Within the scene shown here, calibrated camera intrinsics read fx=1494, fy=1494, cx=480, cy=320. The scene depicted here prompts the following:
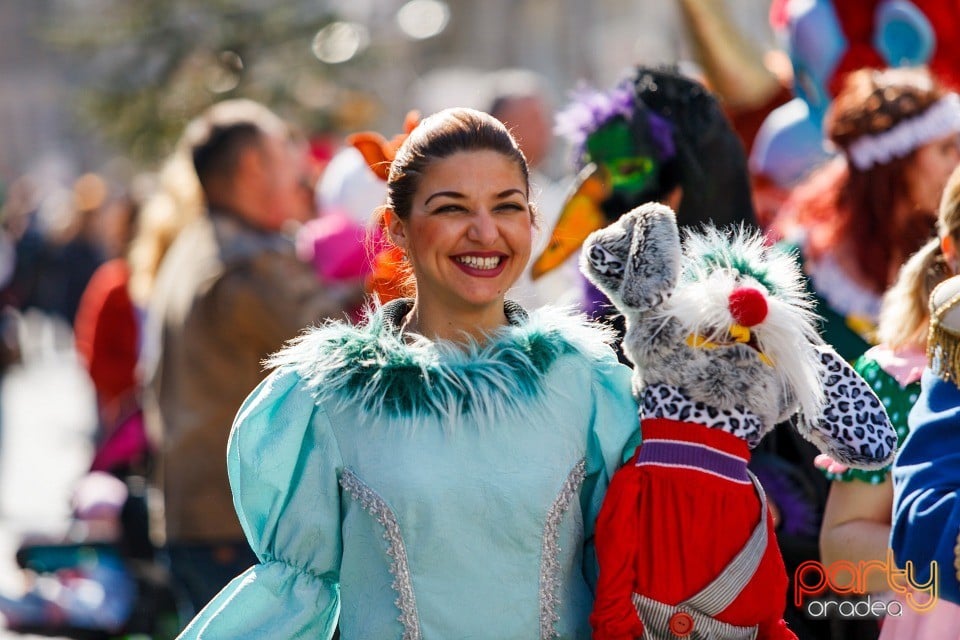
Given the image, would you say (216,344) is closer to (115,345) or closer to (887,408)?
(887,408)

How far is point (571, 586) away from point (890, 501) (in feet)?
3.05

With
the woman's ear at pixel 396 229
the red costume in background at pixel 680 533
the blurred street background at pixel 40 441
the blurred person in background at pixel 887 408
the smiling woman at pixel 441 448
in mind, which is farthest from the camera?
the blurred street background at pixel 40 441

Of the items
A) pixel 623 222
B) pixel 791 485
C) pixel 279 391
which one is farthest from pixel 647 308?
pixel 791 485

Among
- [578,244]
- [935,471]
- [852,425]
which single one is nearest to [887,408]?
[935,471]

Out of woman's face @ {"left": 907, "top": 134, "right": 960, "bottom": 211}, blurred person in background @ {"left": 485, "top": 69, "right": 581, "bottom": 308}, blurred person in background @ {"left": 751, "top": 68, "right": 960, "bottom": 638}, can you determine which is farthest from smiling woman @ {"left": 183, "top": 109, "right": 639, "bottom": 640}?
woman's face @ {"left": 907, "top": 134, "right": 960, "bottom": 211}

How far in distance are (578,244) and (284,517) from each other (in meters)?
1.44

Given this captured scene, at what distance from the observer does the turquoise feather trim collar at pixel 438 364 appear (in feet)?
9.09

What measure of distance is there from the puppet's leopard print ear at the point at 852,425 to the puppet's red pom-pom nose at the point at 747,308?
7.0 inches

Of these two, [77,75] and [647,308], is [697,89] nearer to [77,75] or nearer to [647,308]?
[647,308]

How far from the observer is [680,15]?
271 inches

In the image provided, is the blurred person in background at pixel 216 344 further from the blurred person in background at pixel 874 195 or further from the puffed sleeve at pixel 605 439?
the puffed sleeve at pixel 605 439

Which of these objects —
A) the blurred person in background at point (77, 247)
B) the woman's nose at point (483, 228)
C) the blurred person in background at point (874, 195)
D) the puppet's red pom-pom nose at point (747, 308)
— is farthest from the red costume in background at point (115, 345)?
the blurred person in background at point (77, 247)

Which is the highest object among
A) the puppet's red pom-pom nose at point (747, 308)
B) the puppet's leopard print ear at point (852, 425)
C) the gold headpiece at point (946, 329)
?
the puppet's red pom-pom nose at point (747, 308)

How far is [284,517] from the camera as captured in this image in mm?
2846
